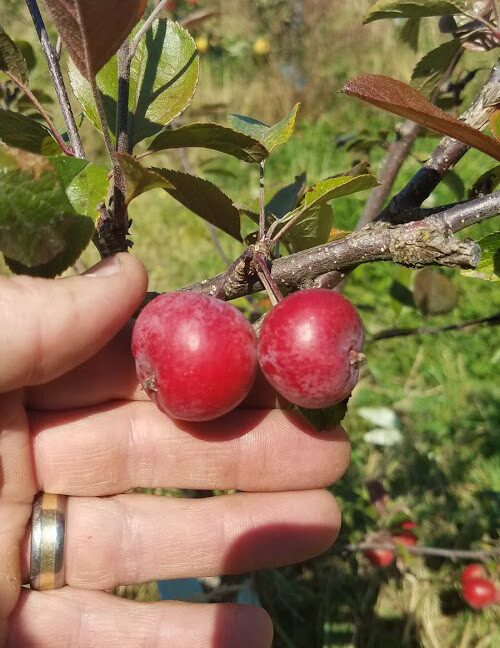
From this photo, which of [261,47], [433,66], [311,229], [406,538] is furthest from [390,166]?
[261,47]

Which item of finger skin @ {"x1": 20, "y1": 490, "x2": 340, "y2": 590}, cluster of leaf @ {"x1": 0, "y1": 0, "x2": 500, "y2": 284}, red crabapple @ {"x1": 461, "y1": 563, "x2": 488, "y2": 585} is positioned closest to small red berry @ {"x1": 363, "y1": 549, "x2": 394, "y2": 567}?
red crabapple @ {"x1": 461, "y1": 563, "x2": 488, "y2": 585}

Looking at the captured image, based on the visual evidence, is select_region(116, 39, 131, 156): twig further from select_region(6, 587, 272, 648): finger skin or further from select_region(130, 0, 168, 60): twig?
select_region(6, 587, 272, 648): finger skin

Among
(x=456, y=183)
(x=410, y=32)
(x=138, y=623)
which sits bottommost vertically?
(x=138, y=623)

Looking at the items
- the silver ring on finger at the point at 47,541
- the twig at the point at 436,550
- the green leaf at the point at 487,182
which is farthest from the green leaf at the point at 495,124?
the twig at the point at 436,550

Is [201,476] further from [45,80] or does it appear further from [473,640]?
[45,80]

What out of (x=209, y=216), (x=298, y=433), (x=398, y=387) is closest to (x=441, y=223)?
(x=209, y=216)

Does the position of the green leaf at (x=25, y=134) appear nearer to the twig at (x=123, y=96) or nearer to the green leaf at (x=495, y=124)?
the twig at (x=123, y=96)

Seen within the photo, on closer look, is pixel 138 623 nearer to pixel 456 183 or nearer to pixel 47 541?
pixel 47 541
